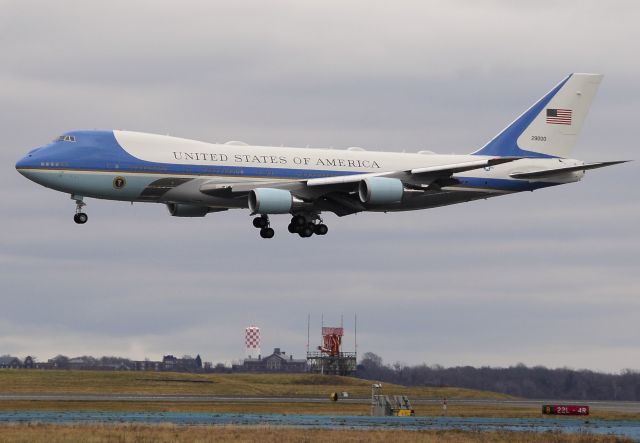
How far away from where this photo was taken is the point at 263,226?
298 feet

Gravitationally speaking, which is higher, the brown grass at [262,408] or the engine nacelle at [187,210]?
the engine nacelle at [187,210]

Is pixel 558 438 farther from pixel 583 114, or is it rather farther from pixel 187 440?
pixel 583 114

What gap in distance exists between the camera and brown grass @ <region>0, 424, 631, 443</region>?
181 feet

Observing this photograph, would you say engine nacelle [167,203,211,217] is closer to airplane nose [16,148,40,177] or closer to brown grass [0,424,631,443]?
airplane nose [16,148,40,177]

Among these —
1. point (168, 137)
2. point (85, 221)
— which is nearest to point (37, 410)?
point (85, 221)

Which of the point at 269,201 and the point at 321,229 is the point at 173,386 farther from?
the point at 269,201

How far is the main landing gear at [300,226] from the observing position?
89.7m

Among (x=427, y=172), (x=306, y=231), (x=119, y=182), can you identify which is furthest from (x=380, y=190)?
(x=119, y=182)

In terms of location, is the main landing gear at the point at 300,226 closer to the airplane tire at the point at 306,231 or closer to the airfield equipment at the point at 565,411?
the airplane tire at the point at 306,231

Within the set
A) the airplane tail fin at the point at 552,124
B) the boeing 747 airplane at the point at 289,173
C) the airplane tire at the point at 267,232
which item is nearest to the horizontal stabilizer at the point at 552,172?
the boeing 747 airplane at the point at 289,173

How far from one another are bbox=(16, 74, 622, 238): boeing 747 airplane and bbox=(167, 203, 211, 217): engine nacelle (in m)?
0.07

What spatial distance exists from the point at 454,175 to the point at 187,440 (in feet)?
146

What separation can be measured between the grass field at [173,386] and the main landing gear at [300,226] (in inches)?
772

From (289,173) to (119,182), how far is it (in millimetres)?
12299
